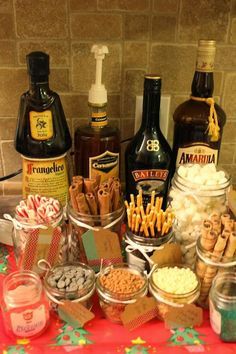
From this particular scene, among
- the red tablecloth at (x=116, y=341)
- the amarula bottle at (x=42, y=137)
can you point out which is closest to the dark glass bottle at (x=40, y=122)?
the amarula bottle at (x=42, y=137)

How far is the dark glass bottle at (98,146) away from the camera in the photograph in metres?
0.82

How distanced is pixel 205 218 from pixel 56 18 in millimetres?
495

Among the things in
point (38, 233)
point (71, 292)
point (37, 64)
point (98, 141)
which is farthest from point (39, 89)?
point (71, 292)

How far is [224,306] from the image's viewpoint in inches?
24.0

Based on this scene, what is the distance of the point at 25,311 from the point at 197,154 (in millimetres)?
446

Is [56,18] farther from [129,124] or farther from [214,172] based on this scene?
[214,172]

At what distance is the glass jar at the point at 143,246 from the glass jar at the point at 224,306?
11cm

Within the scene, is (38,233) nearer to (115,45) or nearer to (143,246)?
(143,246)

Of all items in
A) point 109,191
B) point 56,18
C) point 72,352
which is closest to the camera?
point 72,352

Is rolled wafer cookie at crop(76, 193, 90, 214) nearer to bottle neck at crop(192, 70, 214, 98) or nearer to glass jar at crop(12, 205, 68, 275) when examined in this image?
glass jar at crop(12, 205, 68, 275)

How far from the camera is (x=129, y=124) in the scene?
932 millimetres

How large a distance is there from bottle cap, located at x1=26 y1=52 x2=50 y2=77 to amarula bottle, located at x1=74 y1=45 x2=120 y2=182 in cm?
11

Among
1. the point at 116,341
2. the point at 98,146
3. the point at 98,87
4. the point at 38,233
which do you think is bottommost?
the point at 116,341

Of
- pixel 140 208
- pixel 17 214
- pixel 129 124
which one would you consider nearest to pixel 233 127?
pixel 129 124
